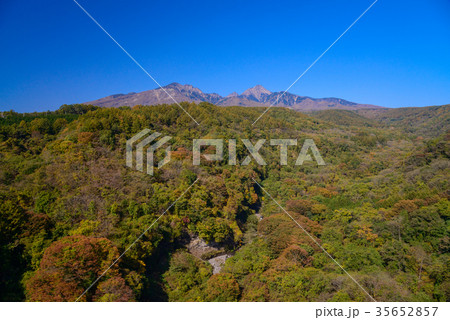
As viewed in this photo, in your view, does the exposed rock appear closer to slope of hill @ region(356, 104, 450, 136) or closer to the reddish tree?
the reddish tree

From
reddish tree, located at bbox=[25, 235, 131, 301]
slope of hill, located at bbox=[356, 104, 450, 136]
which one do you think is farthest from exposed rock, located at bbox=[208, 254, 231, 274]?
slope of hill, located at bbox=[356, 104, 450, 136]

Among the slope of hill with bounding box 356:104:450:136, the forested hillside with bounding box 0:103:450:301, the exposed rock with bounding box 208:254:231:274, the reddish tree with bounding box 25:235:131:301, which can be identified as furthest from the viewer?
the slope of hill with bounding box 356:104:450:136

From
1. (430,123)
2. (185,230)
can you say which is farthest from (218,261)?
(430,123)

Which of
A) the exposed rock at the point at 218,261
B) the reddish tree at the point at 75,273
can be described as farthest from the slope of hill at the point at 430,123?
the reddish tree at the point at 75,273

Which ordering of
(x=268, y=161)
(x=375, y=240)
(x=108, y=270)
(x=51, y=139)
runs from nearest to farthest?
(x=108, y=270)
(x=375, y=240)
(x=51, y=139)
(x=268, y=161)

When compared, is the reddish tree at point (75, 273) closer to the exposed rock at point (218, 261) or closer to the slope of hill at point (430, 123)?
the exposed rock at point (218, 261)

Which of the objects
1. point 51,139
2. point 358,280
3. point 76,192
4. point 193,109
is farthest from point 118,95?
point 358,280

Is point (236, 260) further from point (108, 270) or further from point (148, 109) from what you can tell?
point (148, 109)

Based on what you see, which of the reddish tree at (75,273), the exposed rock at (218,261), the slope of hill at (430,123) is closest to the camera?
the reddish tree at (75,273)
